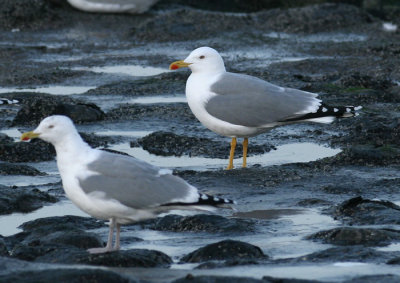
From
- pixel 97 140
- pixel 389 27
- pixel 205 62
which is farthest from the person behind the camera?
pixel 389 27

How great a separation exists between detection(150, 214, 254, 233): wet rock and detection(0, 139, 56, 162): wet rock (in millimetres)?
3039

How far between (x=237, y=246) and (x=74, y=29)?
532 inches

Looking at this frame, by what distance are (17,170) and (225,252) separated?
369 centimetres

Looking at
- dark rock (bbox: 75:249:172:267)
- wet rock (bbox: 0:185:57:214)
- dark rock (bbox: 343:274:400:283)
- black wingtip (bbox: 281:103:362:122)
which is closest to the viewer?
dark rock (bbox: 343:274:400:283)

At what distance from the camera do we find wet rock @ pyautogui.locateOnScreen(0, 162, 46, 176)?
9531 millimetres

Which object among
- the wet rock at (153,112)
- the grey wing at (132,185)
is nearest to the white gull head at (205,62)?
the wet rock at (153,112)

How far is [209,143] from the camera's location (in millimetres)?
10945

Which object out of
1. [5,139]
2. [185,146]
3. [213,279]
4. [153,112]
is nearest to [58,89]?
[153,112]

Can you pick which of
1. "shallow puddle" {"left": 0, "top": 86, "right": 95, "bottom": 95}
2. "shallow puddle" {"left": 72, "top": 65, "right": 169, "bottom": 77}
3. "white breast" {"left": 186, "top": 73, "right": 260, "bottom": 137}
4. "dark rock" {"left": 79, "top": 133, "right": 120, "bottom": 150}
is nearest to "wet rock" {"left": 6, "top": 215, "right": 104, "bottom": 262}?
"white breast" {"left": 186, "top": 73, "right": 260, "bottom": 137}

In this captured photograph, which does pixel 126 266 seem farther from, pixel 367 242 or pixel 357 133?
pixel 357 133

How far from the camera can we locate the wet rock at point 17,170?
9.53 m

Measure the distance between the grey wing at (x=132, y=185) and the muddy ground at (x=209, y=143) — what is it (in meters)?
0.37

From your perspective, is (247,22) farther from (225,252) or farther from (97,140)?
(225,252)

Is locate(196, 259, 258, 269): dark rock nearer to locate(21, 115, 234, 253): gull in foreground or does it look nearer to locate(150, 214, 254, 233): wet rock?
locate(21, 115, 234, 253): gull in foreground
